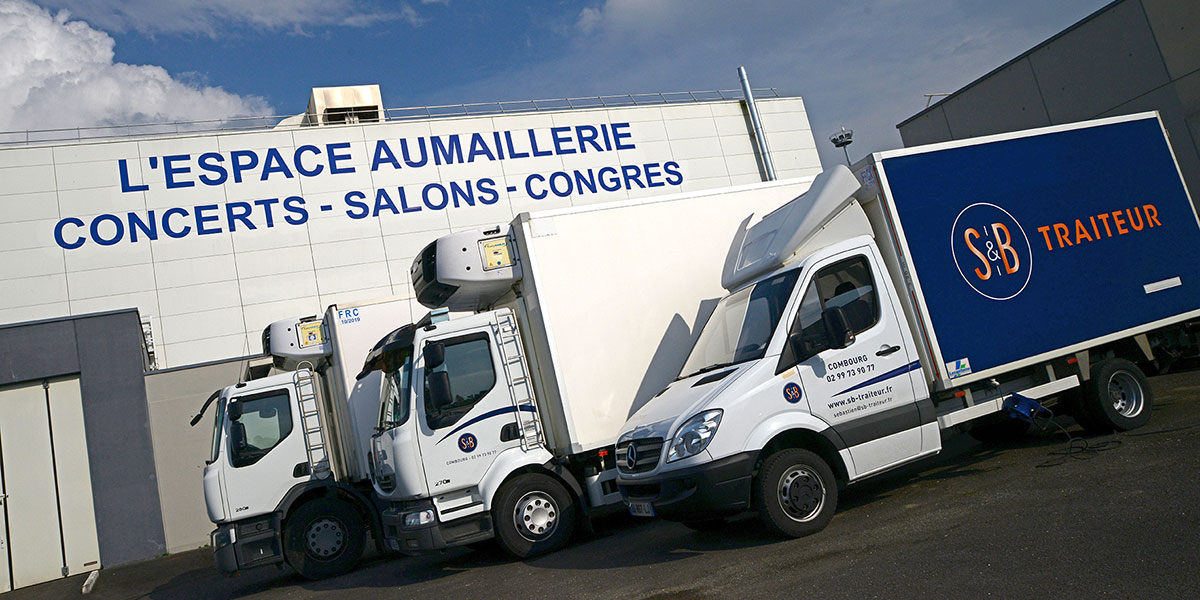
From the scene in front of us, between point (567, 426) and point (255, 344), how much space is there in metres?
12.9

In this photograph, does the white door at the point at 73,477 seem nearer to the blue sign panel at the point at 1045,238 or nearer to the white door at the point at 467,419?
the white door at the point at 467,419

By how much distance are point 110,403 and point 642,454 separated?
14.2m

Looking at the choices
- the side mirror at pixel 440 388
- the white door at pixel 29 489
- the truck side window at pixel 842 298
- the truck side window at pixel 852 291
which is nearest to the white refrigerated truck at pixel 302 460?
the side mirror at pixel 440 388

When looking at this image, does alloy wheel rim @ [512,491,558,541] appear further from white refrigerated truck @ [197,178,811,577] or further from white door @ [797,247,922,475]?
white door @ [797,247,922,475]

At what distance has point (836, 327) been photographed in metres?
6.73

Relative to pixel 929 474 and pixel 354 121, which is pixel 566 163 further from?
pixel 929 474

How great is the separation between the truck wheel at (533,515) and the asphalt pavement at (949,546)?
168mm

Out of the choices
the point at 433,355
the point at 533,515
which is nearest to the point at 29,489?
the point at 433,355

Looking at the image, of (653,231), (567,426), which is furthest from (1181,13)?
(567,426)

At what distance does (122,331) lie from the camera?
659 inches

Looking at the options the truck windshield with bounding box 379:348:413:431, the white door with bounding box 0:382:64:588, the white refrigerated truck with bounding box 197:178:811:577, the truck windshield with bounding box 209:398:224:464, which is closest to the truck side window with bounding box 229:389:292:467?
the truck windshield with bounding box 209:398:224:464

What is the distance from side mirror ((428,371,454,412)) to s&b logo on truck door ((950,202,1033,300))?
511 cm

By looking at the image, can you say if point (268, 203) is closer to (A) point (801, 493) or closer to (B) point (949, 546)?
(A) point (801, 493)

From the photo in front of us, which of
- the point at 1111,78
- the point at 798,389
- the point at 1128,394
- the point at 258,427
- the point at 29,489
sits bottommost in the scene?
the point at 1128,394
